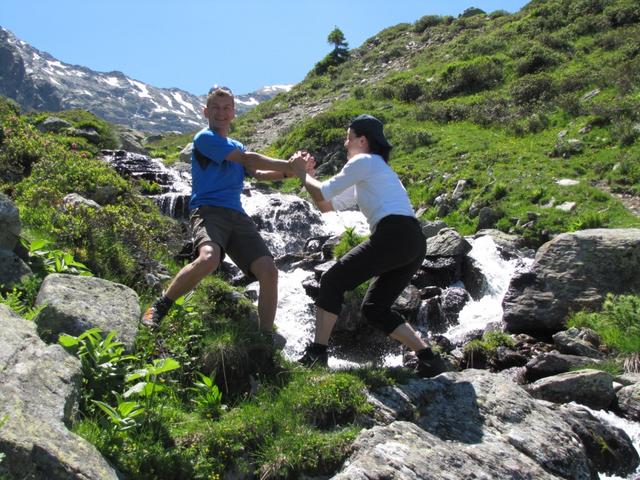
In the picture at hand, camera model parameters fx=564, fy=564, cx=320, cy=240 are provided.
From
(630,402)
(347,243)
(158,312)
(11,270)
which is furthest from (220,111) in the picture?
(347,243)

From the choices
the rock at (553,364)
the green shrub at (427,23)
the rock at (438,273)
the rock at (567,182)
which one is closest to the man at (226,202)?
the rock at (553,364)

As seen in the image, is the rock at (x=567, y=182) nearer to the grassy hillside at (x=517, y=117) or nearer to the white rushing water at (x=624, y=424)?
the grassy hillside at (x=517, y=117)

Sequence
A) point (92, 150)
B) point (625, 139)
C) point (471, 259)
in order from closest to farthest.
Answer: point (471, 259)
point (625, 139)
point (92, 150)

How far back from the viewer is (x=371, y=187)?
5898mm

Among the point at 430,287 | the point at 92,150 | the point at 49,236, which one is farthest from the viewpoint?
the point at 92,150

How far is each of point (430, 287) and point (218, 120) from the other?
24.2 feet

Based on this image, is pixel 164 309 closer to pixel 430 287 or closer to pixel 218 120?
pixel 218 120

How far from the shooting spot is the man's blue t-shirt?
6.74 metres

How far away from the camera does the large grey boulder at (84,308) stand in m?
5.34

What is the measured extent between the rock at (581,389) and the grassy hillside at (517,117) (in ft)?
25.7

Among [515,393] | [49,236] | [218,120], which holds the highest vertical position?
[218,120]

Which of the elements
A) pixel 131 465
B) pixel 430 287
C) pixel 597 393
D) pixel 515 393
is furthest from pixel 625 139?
pixel 131 465

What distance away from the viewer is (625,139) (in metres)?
18.0

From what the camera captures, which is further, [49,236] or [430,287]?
[430,287]
